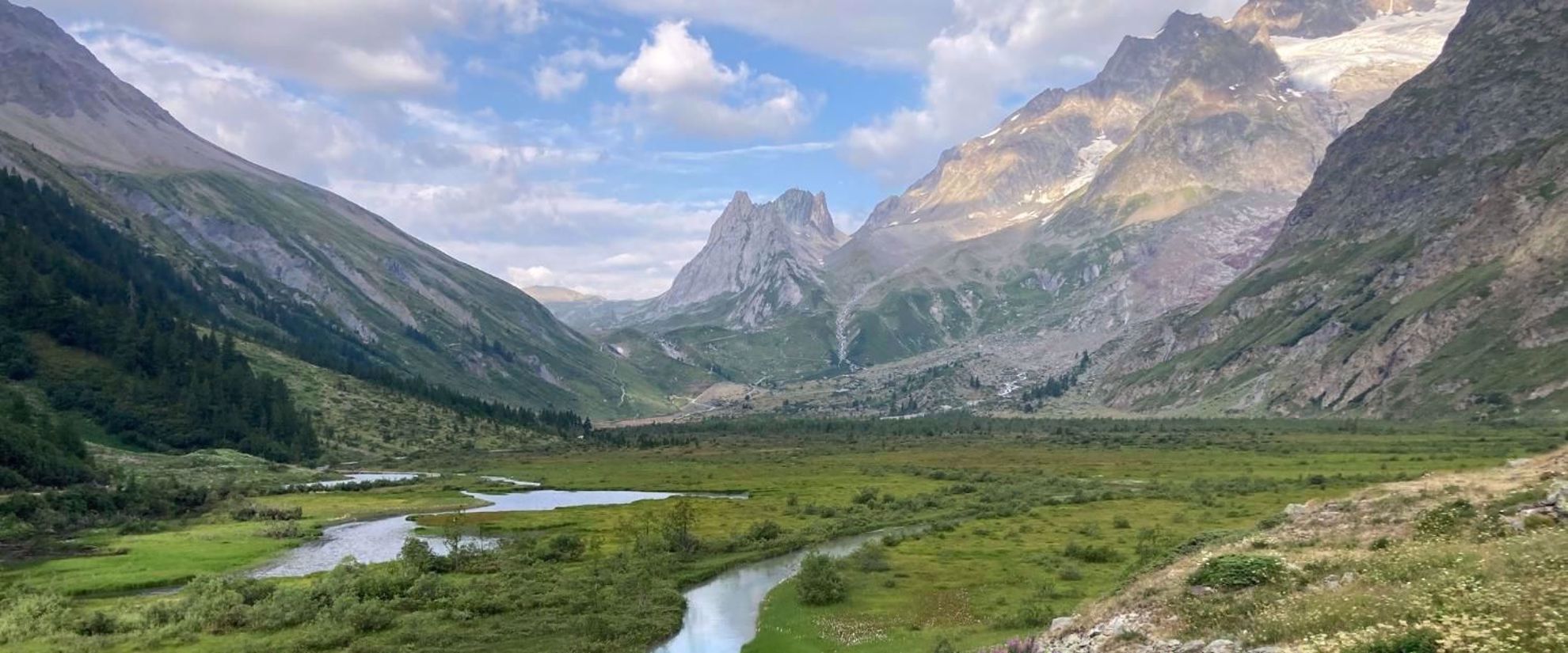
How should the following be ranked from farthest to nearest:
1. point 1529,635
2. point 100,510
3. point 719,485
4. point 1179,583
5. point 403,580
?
point 719,485 → point 100,510 → point 403,580 → point 1179,583 → point 1529,635

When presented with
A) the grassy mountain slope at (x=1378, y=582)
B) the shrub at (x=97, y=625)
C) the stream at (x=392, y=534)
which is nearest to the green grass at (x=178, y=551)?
the stream at (x=392, y=534)

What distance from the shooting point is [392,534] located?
104 meters

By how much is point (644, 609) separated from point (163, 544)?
210 ft

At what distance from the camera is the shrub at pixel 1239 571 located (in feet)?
106

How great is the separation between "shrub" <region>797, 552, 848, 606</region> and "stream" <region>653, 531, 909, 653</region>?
144 inches

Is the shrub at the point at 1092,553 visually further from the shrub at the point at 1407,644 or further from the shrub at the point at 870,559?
the shrub at the point at 1407,644

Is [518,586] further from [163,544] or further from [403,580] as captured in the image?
[163,544]

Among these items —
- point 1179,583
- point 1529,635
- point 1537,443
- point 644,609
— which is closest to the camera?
point 1529,635

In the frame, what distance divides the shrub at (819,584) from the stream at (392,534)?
43291 millimetres

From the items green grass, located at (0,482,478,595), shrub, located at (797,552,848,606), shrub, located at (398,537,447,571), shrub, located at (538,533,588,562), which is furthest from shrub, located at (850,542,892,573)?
green grass, located at (0,482,478,595)

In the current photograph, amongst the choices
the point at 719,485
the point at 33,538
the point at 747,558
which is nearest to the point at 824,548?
the point at 747,558

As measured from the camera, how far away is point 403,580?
67000 mm

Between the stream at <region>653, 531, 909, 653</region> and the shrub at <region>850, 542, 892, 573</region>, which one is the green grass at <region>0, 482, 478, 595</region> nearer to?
the stream at <region>653, 531, 909, 653</region>

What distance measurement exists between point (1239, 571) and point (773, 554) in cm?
5843
